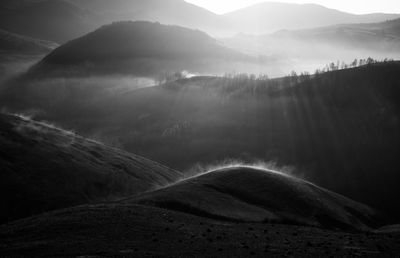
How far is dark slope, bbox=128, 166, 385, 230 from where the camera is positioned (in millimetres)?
46438

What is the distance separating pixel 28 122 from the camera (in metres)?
69.7

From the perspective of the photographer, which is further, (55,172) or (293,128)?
(293,128)

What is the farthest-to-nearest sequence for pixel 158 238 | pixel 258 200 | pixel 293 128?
pixel 293 128 → pixel 258 200 → pixel 158 238

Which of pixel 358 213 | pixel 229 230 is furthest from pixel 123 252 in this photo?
pixel 358 213

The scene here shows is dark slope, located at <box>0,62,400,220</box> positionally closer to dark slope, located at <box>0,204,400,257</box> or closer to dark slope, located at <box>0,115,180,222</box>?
dark slope, located at <box>0,115,180,222</box>

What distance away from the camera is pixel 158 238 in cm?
3141

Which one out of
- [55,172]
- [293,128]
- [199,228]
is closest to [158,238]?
[199,228]

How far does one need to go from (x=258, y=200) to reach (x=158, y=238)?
77.8 ft

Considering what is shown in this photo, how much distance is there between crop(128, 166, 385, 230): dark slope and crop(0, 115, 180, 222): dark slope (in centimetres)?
1029

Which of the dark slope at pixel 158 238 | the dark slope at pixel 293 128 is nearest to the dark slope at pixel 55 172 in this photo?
the dark slope at pixel 158 238

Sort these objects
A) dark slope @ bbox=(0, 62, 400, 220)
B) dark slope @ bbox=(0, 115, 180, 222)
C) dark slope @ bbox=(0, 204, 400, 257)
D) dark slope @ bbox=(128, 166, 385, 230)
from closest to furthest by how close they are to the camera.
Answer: dark slope @ bbox=(0, 204, 400, 257), dark slope @ bbox=(128, 166, 385, 230), dark slope @ bbox=(0, 115, 180, 222), dark slope @ bbox=(0, 62, 400, 220)

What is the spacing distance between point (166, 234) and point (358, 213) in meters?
37.1

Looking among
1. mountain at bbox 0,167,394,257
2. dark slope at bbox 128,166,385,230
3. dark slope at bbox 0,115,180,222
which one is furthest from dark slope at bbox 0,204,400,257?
dark slope at bbox 0,115,180,222

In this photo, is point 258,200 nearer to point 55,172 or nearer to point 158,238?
point 158,238
